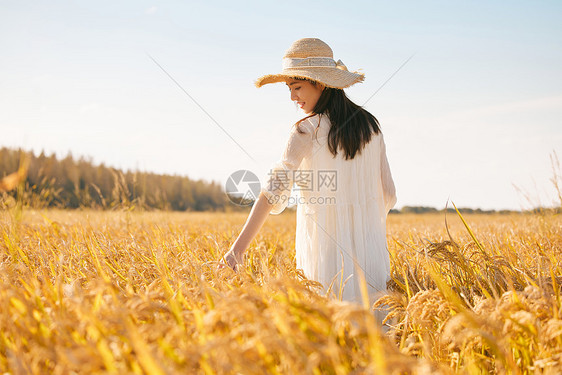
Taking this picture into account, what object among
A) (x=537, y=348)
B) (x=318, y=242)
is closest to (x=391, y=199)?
(x=318, y=242)

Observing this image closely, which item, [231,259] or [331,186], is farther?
[331,186]

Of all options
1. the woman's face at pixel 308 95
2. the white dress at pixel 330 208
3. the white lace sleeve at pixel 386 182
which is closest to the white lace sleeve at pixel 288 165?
the white dress at pixel 330 208

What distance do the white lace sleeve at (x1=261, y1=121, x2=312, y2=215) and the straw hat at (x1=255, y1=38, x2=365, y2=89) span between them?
1.10 feet

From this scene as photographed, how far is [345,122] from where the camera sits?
7.22ft

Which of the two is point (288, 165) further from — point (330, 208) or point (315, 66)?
point (315, 66)

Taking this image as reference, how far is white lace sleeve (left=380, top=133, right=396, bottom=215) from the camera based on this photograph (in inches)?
98.0

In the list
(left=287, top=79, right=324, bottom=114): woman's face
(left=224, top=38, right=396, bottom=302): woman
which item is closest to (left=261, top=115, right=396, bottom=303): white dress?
(left=224, top=38, right=396, bottom=302): woman

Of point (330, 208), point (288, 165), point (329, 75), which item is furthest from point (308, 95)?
point (330, 208)

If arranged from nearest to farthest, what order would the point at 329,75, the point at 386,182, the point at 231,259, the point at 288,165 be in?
the point at 231,259
the point at 288,165
the point at 329,75
the point at 386,182

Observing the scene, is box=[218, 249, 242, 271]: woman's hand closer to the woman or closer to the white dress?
the woman

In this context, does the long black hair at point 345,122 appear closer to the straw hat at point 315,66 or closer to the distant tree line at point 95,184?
the straw hat at point 315,66

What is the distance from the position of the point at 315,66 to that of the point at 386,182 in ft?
2.78

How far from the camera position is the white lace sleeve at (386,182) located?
249cm

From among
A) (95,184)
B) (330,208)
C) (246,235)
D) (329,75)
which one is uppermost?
(329,75)
